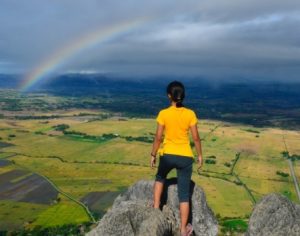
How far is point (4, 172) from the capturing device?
13112 centimetres

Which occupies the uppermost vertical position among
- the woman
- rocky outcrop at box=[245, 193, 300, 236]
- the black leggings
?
the woman

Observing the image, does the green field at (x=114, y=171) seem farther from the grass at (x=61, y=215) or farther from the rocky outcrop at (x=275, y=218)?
the rocky outcrop at (x=275, y=218)

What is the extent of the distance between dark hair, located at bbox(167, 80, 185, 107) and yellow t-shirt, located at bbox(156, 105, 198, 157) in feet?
1.05

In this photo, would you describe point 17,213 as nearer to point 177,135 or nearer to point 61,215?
point 61,215

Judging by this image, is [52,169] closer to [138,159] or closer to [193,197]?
[138,159]

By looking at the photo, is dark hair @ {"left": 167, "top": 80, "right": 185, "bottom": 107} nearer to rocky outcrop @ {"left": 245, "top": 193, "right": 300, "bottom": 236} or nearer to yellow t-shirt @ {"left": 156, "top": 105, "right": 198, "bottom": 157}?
yellow t-shirt @ {"left": 156, "top": 105, "right": 198, "bottom": 157}

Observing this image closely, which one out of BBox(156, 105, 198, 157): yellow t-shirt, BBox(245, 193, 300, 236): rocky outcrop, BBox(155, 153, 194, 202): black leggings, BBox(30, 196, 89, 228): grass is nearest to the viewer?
BBox(156, 105, 198, 157): yellow t-shirt

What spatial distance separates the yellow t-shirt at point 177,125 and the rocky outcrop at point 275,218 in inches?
208

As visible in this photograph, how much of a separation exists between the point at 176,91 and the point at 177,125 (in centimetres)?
143

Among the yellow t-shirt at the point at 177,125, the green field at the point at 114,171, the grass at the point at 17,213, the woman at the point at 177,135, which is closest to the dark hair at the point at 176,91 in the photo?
the woman at the point at 177,135

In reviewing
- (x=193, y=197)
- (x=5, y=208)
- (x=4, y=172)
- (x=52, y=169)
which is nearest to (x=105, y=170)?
(x=52, y=169)

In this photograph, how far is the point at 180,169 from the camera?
18.8 meters

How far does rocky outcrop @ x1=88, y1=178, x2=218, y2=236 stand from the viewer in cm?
1800

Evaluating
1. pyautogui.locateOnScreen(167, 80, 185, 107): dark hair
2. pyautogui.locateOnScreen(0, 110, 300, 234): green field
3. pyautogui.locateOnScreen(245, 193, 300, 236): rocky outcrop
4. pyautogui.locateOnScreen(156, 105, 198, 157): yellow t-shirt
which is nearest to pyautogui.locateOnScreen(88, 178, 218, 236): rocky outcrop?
pyautogui.locateOnScreen(245, 193, 300, 236): rocky outcrop
